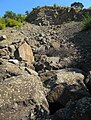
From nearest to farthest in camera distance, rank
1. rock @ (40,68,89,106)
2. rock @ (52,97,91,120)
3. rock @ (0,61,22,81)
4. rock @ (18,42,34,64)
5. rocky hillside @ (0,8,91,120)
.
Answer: rock @ (52,97,91,120)
rocky hillside @ (0,8,91,120)
rock @ (40,68,89,106)
rock @ (0,61,22,81)
rock @ (18,42,34,64)

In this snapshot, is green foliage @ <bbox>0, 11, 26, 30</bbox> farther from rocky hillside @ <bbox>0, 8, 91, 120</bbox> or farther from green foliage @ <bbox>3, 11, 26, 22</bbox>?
rocky hillside @ <bbox>0, 8, 91, 120</bbox>

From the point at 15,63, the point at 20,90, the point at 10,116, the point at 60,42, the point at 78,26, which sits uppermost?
the point at 78,26

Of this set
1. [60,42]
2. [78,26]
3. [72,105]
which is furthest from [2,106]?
[78,26]

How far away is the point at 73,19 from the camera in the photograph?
2308 cm

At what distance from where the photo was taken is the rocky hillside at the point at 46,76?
10.3m

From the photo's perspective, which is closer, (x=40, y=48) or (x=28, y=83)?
(x=28, y=83)

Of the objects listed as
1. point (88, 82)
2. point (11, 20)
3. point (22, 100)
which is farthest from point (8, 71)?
point (11, 20)

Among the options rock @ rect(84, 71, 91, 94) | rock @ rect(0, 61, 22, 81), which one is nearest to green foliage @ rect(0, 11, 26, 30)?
rock @ rect(0, 61, 22, 81)

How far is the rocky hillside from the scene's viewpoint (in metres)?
10.3

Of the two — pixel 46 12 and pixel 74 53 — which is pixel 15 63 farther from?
pixel 46 12

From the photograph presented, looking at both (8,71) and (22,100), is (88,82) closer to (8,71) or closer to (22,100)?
(22,100)

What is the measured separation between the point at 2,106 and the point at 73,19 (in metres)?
13.9

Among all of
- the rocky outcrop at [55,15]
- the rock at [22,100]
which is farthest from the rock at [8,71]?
the rocky outcrop at [55,15]

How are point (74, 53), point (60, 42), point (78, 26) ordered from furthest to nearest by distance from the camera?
point (78, 26), point (60, 42), point (74, 53)
